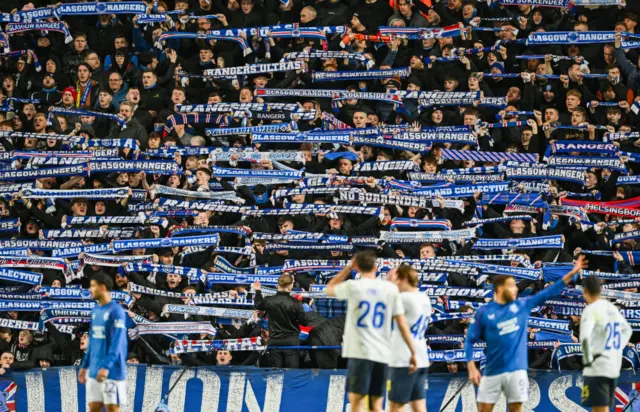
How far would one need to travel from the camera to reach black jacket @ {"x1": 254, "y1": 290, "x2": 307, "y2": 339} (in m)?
17.0

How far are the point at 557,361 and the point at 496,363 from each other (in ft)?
16.8

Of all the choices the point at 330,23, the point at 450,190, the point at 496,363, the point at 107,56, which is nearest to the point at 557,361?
the point at 450,190

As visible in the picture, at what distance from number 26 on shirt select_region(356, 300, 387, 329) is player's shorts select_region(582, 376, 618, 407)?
2457 millimetres

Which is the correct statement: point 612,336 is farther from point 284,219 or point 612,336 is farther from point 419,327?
point 284,219

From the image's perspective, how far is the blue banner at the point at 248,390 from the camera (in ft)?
54.1

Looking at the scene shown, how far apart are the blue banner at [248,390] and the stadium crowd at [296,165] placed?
0.48 meters

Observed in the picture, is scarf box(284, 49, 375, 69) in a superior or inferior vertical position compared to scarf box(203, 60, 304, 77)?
superior

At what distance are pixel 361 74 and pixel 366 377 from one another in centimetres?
1035

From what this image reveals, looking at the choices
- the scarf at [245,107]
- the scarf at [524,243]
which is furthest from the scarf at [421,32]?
the scarf at [524,243]

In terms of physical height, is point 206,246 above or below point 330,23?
below

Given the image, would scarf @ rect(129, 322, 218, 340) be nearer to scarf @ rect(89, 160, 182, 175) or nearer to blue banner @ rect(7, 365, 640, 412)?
blue banner @ rect(7, 365, 640, 412)

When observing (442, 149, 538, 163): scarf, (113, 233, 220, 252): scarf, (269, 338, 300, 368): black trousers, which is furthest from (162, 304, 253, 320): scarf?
(442, 149, 538, 163): scarf

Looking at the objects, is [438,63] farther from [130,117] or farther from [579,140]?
[130,117]

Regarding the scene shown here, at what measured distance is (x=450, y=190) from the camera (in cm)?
1970
